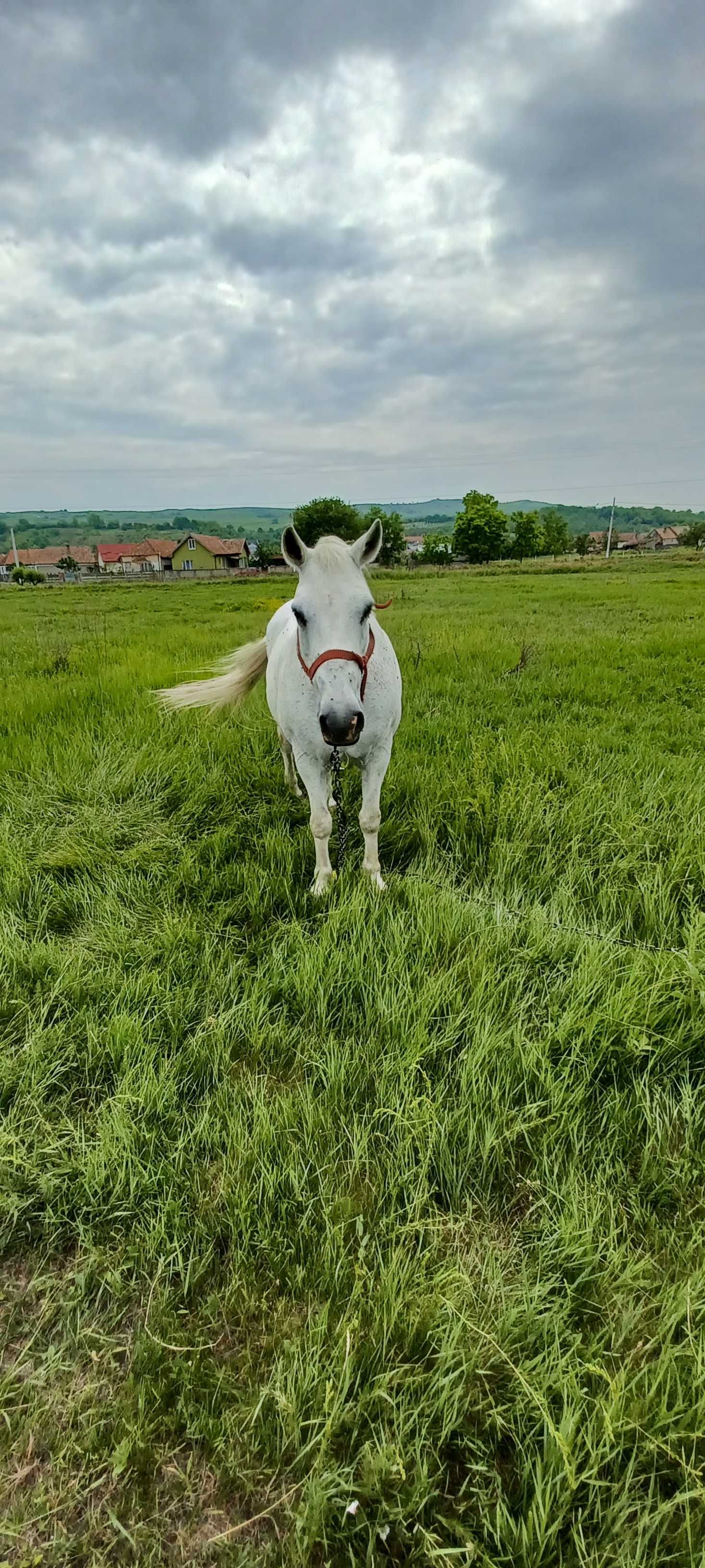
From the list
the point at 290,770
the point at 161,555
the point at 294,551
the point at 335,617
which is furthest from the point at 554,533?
the point at 335,617

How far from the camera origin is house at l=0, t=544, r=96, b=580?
85.8m

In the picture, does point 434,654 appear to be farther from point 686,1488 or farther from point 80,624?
point 80,624

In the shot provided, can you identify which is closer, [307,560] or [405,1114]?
[405,1114]

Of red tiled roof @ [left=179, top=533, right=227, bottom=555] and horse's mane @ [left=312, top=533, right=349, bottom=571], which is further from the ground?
red tiled roof @ [left=179, top=533, right=227, bottom=555]

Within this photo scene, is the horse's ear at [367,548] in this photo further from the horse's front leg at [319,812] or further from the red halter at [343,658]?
the horse's front leg at [319,812]

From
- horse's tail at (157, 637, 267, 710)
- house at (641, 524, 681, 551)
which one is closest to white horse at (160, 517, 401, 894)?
horse's tail at (157, 637, 267, 710)

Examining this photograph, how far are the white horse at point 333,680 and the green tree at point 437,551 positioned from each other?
67.2 metres

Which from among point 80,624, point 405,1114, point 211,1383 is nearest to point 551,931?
point 405,1114

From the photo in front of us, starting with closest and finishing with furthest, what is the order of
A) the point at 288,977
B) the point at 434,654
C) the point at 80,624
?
1. the point at 288,977
2. the point at 434,654
3. the point at 80,624

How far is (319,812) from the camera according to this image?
10.4 ft

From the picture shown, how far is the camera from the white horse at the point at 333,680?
2482 millimetres

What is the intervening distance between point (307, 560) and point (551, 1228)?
2523mm

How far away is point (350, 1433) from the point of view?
1202 millimetres

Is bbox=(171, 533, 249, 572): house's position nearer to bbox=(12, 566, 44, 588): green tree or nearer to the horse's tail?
bbox=(12, 566, 44, 588): green tree
